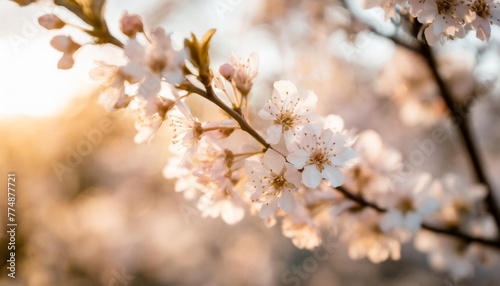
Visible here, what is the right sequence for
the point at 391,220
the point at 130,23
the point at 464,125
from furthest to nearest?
the point at 464,125
the point at 391,220
the point at 130,23

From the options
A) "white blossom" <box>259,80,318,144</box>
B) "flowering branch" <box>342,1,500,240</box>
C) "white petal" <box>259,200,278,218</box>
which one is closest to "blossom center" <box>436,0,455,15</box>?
"white blossom" <box>259,80,318,144</box>

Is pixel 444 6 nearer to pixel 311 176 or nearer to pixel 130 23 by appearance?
pixel 311 176

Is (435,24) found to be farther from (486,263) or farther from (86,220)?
Result: (86,220)

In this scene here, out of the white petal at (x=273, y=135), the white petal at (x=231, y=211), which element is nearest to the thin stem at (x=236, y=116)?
the white petal at (x=273, y=135)

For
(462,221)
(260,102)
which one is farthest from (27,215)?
(462,221)

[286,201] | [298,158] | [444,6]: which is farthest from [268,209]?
[444,6]

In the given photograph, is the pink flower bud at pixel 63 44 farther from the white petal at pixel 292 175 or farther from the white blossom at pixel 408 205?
the white blossom at pixel 408 205
